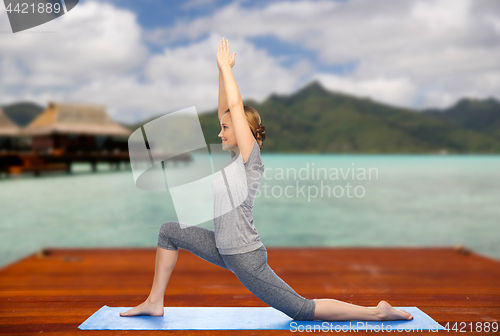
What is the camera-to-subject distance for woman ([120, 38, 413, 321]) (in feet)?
5.27

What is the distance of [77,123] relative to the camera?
37156 mm

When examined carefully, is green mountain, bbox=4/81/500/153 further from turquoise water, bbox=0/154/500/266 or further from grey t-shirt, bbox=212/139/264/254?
grey t-shirt, bbox=212/139/264/254

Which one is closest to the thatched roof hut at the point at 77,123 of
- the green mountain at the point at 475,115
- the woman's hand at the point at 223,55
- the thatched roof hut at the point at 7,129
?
the thatched roof hut at the point at 7,129

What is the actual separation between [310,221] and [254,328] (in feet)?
63.9

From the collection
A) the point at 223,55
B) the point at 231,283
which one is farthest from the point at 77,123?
the point at 223,55

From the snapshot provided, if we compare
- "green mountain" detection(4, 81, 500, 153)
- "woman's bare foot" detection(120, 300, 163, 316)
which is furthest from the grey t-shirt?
"green mountain" detection(4, 81, 500, 153)

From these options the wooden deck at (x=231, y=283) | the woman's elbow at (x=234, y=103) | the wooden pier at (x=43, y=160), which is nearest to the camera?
the woman's elbow at (x=234, y=103)

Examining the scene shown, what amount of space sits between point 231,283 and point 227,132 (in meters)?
1.36

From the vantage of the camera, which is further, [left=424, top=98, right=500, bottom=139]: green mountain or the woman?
[left=424, top=98, right=500, bottom=139]: green mountain

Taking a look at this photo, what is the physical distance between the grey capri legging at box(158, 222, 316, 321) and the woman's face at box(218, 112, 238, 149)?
1.39 feet

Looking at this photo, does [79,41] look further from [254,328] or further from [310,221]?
[254,328]

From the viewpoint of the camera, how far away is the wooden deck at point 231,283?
2039 millimetres

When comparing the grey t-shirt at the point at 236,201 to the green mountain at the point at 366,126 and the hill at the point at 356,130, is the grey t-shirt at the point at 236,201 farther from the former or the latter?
the hill at the point at 356,130

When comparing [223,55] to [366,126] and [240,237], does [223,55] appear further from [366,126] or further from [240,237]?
[366,126]
